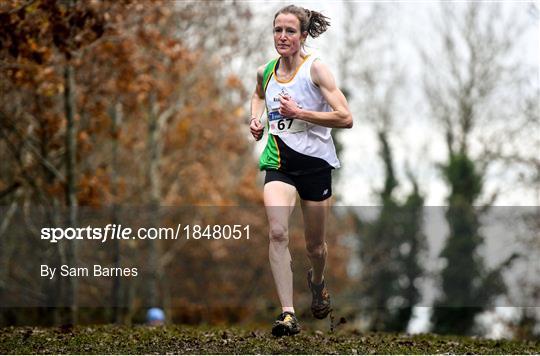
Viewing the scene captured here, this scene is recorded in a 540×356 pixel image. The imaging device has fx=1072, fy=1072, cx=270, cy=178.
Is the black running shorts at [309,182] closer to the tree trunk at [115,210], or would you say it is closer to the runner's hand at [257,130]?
the runner's hand at [257,130]

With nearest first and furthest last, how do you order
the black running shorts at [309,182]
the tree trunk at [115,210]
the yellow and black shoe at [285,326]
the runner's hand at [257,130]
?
the yellow and black shoe at [285,326]
the runner's hand at [257,130]
the black running shorts at [309,182]
the tree trunk at [115,210]

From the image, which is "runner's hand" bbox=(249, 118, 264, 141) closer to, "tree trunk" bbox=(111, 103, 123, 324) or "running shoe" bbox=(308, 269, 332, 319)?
"running shoe" bbox=(308, 269, 332, 319)

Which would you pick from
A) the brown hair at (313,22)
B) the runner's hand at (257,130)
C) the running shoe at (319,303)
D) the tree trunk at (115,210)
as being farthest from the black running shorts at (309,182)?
the tree trunk at (115,210)

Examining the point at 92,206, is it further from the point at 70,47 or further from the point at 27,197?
the point at 70,47

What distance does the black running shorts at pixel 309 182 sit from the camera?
31.2ft

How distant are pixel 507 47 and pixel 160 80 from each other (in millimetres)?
15636

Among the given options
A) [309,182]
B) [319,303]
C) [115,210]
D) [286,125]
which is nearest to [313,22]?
[286,125]

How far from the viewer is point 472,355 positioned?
959 cm

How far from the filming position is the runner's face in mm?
9211

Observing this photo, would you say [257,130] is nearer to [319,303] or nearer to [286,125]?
[286,125]

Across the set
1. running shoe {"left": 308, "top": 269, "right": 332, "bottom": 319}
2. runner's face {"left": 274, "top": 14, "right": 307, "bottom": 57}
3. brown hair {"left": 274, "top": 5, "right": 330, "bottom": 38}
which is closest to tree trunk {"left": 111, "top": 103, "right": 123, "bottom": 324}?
running shoe {"left": 308, "top": 269, "right": 332, "bottom": 319}

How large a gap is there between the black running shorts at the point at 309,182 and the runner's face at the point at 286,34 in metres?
1.07

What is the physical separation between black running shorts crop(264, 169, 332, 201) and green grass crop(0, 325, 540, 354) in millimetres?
1341

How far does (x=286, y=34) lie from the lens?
30.3 feet
